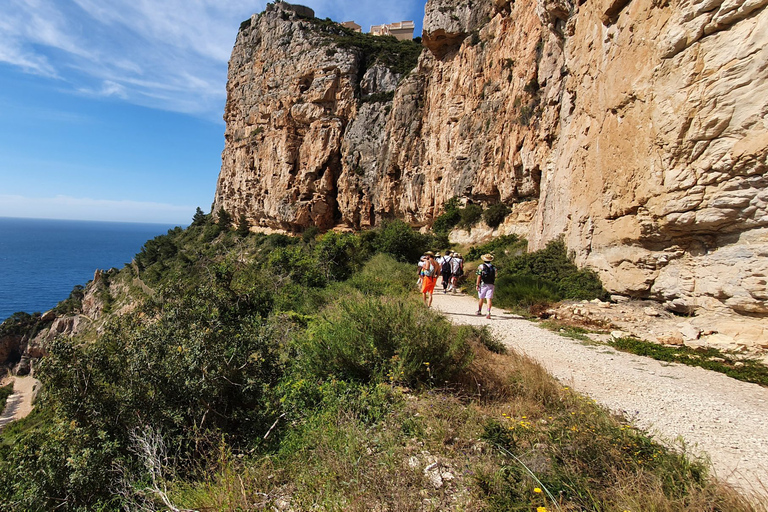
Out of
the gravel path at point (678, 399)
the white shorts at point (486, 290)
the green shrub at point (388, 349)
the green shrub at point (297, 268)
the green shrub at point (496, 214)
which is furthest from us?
the green shrub at point (496, 214)

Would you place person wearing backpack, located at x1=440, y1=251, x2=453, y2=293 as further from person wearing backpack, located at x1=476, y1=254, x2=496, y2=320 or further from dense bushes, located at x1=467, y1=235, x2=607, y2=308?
person wearing backpack, located at x1=476, y1=254, x2=496, y2=320

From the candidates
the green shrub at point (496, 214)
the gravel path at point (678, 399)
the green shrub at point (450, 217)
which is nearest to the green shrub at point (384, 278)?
the gravel path at point (678, 399)

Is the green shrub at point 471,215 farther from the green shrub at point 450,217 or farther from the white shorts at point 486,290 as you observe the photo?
the white shorts at point 486,290

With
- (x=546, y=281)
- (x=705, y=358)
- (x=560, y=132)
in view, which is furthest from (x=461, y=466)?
(x=560, y=132)

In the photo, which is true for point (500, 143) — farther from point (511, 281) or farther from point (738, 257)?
point (738, 257)

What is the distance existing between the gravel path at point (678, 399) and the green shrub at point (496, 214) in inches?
554

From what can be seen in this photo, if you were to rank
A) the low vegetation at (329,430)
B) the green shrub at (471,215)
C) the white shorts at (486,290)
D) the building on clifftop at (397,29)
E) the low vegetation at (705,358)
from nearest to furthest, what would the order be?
the low vegetation at (329,430) → the low vegetation at (705,358) → the white shorts at (486,290) → the green shrub at (471,215) → the building on clifftop at (397,29)

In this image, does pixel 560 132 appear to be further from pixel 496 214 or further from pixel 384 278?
pixel 384 278

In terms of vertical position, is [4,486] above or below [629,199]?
below

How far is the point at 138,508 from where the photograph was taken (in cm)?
295

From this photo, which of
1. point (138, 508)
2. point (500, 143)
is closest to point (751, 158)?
point (138, 508)

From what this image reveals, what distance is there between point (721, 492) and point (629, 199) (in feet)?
24.6

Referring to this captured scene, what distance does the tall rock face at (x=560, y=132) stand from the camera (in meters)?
6.11

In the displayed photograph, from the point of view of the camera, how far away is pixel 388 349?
444cm
